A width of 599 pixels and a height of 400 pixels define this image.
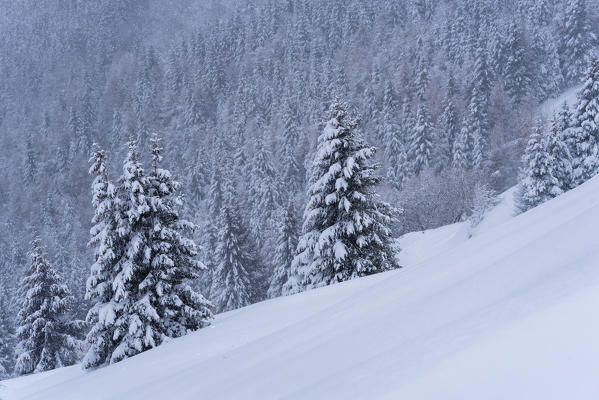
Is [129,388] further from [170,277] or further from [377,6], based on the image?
[377,6]

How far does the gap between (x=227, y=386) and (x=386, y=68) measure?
101191 mm

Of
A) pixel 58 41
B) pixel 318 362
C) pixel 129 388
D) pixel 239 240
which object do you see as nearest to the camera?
pixel 318 362

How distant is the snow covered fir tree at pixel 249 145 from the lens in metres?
14.9

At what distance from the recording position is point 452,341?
2975 millimetres

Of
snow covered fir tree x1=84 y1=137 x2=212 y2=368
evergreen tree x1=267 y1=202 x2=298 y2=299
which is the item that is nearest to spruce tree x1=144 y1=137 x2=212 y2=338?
snow covered fir tree x1=84 y1=137 x2=212 y2=368

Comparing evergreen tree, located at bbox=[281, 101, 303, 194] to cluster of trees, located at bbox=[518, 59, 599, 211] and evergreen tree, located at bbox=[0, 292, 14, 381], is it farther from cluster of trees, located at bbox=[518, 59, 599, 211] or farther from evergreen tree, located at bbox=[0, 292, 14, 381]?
cluster of trees, located at bbox=[518, 59, 599, 211]

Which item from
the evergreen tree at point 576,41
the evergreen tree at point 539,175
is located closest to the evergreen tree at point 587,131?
the evergreen tree at point 539,175

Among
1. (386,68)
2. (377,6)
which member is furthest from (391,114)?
(377,6)

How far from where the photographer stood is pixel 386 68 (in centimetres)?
9731

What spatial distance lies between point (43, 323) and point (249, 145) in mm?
77069

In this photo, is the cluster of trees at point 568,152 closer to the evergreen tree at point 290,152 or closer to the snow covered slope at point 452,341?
the snow covered slope at point 452,341

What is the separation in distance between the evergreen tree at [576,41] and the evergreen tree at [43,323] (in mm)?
76069

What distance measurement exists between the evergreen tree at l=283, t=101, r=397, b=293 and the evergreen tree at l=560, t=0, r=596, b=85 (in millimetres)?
66372

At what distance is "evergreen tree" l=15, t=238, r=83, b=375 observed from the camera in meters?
22.4
